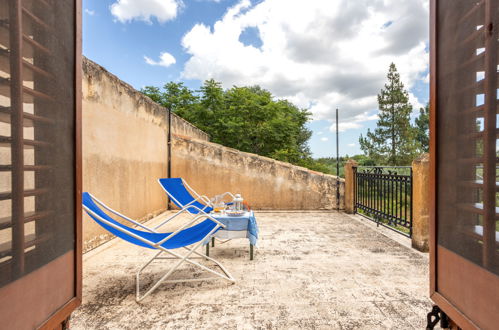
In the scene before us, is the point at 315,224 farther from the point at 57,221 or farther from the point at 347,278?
the point at 57,221

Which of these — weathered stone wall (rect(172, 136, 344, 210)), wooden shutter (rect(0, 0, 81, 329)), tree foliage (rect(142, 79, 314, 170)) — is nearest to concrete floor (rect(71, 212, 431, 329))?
wooden shutter (rect(0, 0, 81, 329))

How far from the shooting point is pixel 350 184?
6.39 metres

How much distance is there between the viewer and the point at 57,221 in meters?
1.01

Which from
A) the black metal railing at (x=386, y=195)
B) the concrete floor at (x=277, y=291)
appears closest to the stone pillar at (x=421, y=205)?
the concrete floor at (x=277, y=291)

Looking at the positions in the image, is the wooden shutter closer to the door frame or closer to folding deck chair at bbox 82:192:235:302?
folding deck chair at bbox 82:192:235:302

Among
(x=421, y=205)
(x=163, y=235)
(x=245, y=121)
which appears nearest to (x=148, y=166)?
(x=163, y=235)

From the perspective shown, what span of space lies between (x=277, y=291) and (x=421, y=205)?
2.49 m

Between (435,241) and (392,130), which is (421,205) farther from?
(392,130)

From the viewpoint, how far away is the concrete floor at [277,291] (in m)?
1.88

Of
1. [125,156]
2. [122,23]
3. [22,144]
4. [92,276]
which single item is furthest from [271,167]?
[122,23]

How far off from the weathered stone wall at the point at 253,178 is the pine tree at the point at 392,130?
65.7 ft

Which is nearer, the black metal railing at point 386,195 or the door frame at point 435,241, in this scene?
the door frame at point 435,241

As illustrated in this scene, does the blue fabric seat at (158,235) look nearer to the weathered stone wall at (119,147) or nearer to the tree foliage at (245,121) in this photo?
the weathered stone wall at (119,147)

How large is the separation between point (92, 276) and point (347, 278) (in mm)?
2650
